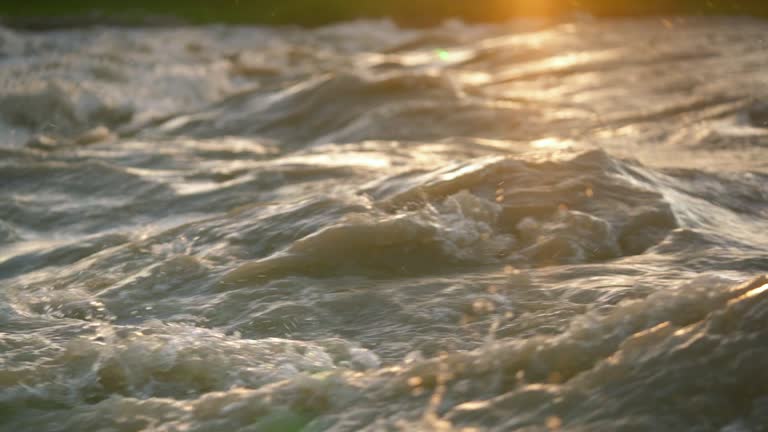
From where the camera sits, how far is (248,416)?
106 inches

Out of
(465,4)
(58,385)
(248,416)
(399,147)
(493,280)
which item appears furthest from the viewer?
(465,4)

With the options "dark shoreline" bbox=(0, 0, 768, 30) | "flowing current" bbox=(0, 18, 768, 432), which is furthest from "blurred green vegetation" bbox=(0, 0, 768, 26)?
"flowing current" bbox=(0, 18, 768, 432)

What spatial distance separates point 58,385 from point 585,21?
17.2m

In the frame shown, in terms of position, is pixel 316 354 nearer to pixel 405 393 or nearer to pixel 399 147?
pixel 405 393

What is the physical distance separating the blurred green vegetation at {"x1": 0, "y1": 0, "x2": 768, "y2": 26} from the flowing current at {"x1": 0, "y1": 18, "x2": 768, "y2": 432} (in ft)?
38.9

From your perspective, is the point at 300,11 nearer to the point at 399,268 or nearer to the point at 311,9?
the point at 311,9

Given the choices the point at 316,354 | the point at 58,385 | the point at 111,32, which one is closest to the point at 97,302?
the point at 58,385

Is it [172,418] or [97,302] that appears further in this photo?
[97,302]

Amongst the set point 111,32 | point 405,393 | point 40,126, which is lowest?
point 405,393

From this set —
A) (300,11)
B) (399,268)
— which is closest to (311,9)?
(300,11)

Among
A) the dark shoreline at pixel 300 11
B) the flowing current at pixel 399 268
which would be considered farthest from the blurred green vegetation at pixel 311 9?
the flowing current at pixel 399 268

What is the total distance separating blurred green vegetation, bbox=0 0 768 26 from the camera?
803 inches

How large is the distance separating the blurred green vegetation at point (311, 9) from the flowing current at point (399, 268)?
11872mm

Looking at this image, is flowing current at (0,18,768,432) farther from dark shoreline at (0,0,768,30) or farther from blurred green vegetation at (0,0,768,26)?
blurred green vegetation at (0,0,768,26)
